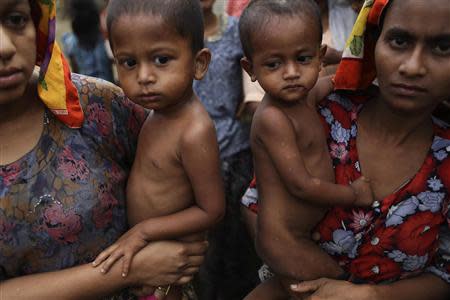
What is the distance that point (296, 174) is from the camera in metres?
1.81

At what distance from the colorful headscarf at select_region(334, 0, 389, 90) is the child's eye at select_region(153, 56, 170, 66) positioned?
2.05ft

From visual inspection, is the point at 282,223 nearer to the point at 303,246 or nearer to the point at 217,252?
the point at 303,246

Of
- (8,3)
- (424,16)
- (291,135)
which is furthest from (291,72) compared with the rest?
(8,3)

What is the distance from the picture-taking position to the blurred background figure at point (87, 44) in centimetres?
480

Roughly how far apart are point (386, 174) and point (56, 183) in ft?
3.74

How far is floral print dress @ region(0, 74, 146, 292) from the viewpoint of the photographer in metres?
1.71

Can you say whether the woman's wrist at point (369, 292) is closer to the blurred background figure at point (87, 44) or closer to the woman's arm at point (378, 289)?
the woman's arm at point (378, 289)

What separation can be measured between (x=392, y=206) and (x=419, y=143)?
0.82 feet

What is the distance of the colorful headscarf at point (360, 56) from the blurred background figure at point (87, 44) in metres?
3.31

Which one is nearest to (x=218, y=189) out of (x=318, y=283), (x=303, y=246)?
→ (x=303, y=246)

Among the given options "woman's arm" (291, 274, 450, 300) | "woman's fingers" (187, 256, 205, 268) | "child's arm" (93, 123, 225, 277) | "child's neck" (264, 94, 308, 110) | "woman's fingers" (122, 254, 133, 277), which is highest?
"child's neck" (264, 94, 308, 110)

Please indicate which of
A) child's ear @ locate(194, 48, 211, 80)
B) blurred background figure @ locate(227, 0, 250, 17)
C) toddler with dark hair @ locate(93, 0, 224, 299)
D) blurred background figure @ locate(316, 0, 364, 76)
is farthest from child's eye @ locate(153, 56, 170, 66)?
blurred background figure @ locate(227, 0, 250, 17)

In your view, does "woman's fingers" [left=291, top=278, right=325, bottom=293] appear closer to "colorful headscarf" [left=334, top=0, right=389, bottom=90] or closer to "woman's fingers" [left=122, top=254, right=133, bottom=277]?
"woman's fingers" [left=122, top=254, right=133, bottom=277]

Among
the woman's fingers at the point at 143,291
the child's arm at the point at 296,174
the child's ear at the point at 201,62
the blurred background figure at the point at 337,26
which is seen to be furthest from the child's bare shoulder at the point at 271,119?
the blurred background figure at the point at 337,26
